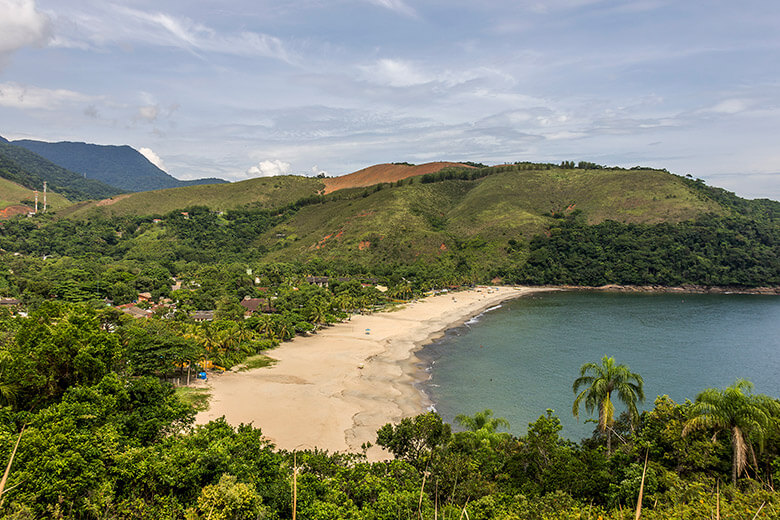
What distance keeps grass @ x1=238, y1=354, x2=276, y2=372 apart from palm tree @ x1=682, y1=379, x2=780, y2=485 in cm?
3890

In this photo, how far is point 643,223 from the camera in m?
129

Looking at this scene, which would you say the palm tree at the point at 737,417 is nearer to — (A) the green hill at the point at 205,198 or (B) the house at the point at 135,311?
(B) the house at the point at 135,311

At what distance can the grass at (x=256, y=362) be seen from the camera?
44.7m

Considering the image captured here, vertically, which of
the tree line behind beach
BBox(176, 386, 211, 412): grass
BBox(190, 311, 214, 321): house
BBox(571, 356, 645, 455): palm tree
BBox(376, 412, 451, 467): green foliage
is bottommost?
Result: BBox(176, 386, 211, 412): grass

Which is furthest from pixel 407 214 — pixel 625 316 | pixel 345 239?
pixel 625 316

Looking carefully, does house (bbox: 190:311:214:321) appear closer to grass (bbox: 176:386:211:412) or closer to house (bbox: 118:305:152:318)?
house (bbox: 118:305:152:318)

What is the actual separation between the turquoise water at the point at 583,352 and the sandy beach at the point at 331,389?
3712 millimetres

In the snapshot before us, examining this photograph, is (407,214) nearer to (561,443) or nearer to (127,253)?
(127,253)

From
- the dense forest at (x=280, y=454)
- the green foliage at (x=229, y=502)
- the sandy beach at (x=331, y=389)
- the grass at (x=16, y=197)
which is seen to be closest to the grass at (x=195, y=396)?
the dense forest at (x=280, y=454)

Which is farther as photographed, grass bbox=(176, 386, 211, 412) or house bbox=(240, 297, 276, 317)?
house bbox=(240, 297, 276, 317)

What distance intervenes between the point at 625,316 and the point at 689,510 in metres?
77.3

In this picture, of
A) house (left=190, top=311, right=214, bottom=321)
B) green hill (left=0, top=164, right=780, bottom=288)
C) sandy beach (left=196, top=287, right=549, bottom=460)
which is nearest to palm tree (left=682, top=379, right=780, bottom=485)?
sandy beach (left=196, top=287, right=549, bottom=460)

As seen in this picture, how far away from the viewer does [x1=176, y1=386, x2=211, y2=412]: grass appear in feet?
109

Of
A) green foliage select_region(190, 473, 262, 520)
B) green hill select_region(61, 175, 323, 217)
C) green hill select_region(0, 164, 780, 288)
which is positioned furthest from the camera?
green hill select_region(61, 175, 323, 217)
